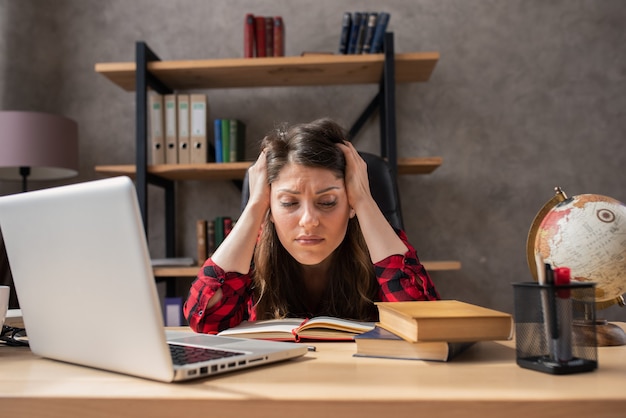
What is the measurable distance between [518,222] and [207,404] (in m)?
2.62

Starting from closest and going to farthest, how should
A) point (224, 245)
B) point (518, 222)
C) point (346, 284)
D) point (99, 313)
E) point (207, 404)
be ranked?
point (207, 404) < point (99, 313) < point (224, 245) < point (346, 284) < point (518, 222)

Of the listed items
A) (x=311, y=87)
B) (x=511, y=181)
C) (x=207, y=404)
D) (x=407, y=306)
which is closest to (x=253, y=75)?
(x=311, y=87)

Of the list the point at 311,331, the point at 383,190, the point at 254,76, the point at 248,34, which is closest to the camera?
the point at 311,331

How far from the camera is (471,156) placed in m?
2.94

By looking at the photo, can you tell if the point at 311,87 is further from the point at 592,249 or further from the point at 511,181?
the point at 592,249

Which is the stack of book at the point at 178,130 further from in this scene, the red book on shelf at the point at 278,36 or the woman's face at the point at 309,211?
the woman's face at the point at 309,211

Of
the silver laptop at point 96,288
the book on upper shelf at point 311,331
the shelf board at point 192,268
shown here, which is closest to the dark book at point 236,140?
the shelf board at point 192,268

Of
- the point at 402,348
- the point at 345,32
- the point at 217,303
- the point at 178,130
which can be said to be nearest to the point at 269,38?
the point at 345,32

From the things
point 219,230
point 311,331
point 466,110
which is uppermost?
point 466,110

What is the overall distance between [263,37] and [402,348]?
2152 mm

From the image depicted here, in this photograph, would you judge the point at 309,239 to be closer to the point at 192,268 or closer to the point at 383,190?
the point at 383,190

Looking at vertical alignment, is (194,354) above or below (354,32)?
below

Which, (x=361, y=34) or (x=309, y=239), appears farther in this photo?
(x=361, y=34)

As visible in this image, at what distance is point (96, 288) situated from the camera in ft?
2.17
